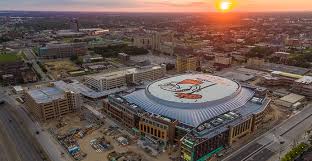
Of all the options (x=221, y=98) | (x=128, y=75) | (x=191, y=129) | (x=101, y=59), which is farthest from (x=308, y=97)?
(x=101, y=59)

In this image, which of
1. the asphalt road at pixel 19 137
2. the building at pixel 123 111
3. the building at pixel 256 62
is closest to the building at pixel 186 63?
the building at pixel 256 62

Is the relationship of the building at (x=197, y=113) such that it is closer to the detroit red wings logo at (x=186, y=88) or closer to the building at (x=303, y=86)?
the detroit red wings logo at (x=186, y=88)

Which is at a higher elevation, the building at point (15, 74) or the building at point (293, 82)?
the building at point (293, 82)

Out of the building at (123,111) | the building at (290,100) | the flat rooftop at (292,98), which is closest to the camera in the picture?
the building at (123,111)

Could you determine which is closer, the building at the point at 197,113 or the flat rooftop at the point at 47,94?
the building at the point at 197,113

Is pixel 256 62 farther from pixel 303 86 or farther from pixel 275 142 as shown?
pixel 275 142

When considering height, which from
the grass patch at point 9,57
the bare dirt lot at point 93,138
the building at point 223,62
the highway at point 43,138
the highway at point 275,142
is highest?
the building at point 223,62

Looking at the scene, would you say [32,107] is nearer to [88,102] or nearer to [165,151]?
[88,102]

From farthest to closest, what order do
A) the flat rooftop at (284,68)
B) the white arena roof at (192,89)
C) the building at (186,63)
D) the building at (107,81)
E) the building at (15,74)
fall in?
the building at (186,63) → the flat rooftop at (284,68) → the building at (15,74) → the building at (107,81) → the white arena roof at (192,89)
